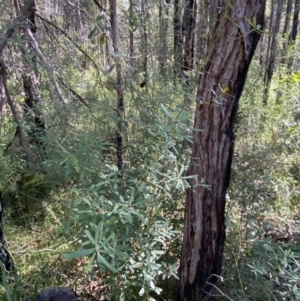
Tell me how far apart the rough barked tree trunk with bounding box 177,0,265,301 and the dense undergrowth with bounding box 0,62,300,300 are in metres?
0.11

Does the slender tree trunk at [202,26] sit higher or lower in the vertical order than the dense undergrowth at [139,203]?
higher

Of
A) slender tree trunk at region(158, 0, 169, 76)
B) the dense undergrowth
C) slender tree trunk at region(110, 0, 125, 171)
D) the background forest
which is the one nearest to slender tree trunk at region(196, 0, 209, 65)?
the background forest

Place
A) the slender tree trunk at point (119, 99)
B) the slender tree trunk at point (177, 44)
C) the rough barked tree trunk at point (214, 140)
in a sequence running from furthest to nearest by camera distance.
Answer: the slender tree trunk at point (177, 44) < the slender tree trunk at point (119, 99) < the rough barked tree trunk at point (214, 140)

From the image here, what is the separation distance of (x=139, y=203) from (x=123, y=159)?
477mm

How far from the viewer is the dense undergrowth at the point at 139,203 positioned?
49.9 inches

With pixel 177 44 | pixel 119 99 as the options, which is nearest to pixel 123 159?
pixel 119 99

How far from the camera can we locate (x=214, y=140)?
1626 millimetres

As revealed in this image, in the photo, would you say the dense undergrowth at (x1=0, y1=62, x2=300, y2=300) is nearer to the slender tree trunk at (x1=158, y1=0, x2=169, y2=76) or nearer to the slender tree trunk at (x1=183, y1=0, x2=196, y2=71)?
the slender tree trunk at (x1=158, y1=0, x2=169, y2=76)

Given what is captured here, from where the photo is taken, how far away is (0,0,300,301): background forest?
133cm

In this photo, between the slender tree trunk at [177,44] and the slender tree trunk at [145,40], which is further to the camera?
the slender tree trunk at [177,44]

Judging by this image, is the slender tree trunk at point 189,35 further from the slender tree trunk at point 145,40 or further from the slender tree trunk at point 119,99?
the slender tree trunk at point 119,99

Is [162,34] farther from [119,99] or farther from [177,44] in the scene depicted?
[119,99]

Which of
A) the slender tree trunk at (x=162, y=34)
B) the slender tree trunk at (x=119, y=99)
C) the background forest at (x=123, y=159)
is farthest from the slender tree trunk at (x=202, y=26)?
the slender tree trunk at (x=119, y=99)

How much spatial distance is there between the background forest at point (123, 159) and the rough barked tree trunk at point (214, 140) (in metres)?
0.09
